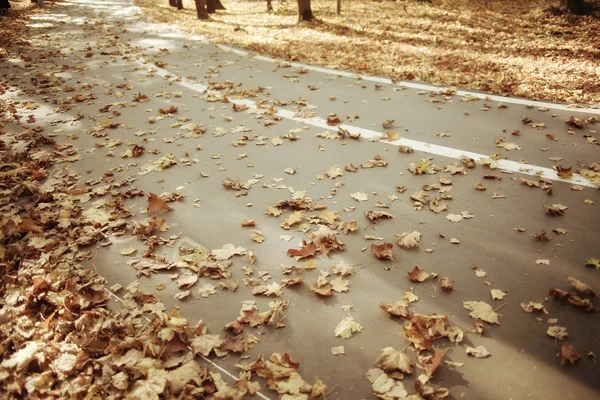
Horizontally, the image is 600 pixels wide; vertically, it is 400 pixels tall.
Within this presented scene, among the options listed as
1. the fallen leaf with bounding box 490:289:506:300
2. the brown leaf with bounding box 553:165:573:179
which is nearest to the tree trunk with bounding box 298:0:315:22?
the brown leaf with bounding box 553:165:573:179

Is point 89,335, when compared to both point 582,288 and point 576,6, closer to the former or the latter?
point 582,288

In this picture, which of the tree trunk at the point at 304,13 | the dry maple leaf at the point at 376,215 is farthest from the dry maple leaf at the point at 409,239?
the tree trunk at the point at 304,13

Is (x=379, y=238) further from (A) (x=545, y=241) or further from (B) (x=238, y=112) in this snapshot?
(B) (x=238, y=112)

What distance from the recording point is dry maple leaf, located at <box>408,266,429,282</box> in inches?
120

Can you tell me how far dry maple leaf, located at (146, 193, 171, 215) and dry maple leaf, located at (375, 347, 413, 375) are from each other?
2.73 m

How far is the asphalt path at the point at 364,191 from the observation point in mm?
2572

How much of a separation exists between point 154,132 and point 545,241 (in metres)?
5.22

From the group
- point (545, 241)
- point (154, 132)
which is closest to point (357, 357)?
point (545, 241)

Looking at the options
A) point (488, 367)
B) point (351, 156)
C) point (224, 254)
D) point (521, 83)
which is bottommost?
point (488, 367)

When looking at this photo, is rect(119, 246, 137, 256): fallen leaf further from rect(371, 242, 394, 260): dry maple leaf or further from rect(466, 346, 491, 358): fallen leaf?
rect(466, 346, 491, 358): fallen leaf

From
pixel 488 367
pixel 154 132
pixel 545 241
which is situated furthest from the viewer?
pixel 154 132

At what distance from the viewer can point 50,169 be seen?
4.89m

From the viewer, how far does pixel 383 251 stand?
3328 mm

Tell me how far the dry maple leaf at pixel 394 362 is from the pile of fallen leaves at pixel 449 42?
5.22 meters
